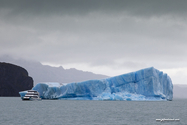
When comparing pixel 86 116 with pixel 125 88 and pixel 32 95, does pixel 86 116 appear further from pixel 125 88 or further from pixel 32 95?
pixel 32 95

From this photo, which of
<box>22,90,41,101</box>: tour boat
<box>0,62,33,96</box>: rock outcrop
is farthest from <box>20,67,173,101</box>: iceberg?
<box>0,62,33,96</box>: rock outcrop

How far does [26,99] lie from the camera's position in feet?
217

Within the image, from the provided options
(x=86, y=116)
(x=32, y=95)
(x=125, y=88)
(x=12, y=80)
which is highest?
(x=12, y=80)

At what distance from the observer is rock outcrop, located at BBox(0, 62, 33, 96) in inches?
4991

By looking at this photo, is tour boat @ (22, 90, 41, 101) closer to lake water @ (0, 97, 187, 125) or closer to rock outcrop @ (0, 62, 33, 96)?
lake water @ (0, 97, 187, 125)

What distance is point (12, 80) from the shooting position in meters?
130

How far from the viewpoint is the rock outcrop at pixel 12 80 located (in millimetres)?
126762

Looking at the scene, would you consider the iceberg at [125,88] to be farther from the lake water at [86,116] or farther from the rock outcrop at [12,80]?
the rock outcrop at [12,80]

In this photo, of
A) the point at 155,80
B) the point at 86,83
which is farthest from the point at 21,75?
the point at 155,80

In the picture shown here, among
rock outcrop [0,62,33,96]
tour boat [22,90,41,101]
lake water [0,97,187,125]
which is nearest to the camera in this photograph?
lake water [0,97,187,125]

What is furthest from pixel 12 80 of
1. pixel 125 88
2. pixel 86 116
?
pixel 86 116

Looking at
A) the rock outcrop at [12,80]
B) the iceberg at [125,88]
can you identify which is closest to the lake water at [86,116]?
the iceberg at [125,88]

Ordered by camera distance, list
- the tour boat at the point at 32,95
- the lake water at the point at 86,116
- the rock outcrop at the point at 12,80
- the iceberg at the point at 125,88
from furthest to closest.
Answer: the rock outcrop at the point at 12,80, the tour boat at the point at 32,95, the iceberg at the point at 125,88, the lake water at the point at 86,116

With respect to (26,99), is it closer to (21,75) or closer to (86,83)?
(86,83)
